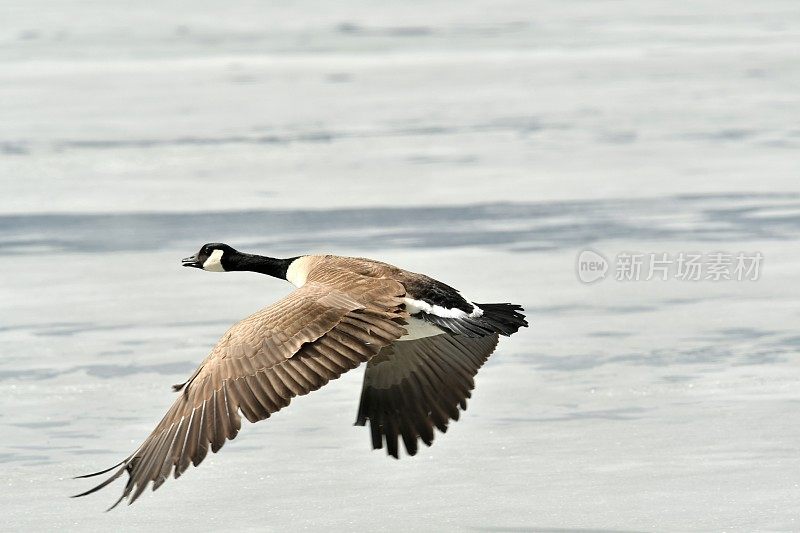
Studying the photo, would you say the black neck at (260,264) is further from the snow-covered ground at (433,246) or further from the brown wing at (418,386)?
the brown wing at (418,386)

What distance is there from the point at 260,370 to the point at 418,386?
93cm

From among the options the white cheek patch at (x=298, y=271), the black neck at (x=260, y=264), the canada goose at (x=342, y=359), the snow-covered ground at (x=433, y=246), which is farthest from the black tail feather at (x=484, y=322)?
the black neck at (x=260, y=264)

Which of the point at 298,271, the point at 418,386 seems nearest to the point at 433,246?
the point at 298,271

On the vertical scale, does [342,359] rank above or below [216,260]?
below

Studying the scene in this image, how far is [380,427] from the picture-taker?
4859 mm

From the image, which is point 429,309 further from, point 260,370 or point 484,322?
point 260,370

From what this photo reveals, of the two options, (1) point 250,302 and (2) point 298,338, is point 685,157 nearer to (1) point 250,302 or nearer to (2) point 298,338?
(1) point 250,302

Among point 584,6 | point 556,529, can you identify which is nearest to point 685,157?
point 556,529

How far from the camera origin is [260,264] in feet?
19.9

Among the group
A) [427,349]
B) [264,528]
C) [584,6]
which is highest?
[584,6]

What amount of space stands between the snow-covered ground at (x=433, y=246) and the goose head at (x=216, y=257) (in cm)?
35

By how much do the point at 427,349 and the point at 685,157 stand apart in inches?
258

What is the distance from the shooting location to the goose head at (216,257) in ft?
20.4

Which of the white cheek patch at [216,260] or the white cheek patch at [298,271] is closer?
the white cheek patch at [298,271]
